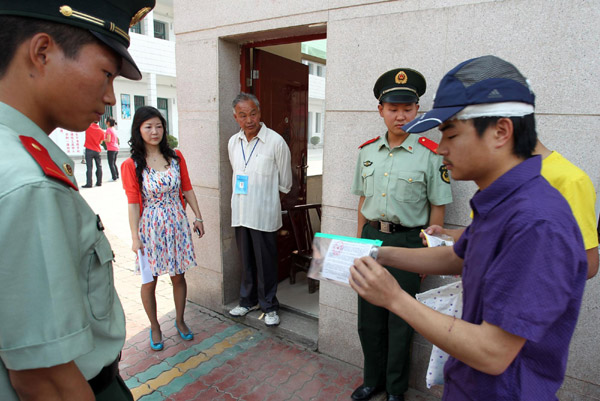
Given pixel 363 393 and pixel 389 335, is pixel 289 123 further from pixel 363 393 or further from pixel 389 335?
pixel 363 393

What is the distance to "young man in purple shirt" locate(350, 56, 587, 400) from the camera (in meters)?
0.91

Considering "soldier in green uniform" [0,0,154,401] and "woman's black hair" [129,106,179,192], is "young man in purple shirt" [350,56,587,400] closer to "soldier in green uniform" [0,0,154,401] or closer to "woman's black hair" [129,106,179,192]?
"soldier in green uniform" [0,0,154,401]

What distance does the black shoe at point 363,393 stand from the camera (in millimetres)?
2703

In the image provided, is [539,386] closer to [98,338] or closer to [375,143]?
[98,338]

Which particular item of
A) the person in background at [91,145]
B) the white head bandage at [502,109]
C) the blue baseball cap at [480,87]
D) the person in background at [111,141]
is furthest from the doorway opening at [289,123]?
the person in background at [111,141]

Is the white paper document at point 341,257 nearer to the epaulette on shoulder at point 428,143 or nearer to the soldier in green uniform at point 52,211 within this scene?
the soldier in green uniform at point 52,211

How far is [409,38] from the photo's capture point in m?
2.52

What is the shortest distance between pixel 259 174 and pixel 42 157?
2.75 meters

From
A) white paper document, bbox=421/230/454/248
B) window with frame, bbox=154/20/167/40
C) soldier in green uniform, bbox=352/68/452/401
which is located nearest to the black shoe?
soldier in green uniform, bbox=352/68/452/401

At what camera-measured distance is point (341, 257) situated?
130cm

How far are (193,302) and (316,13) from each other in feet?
10.9

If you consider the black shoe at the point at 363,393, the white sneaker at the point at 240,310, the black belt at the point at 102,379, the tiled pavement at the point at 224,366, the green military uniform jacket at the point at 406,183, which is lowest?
the tiled pavement at the point at 224,366

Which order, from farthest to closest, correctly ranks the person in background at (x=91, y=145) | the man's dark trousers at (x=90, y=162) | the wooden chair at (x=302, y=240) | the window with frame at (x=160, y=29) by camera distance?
the window with frame at (x=160, y=29) → the man's dark trousers at (x=90, y=162) → the person in background at (x=91, y=145) → the wooden chair at (x=302, y=240)

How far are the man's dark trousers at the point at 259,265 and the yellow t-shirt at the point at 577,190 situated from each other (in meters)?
2.53
